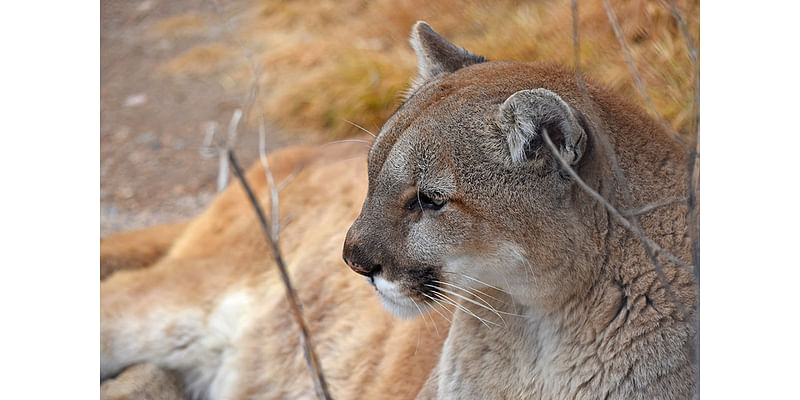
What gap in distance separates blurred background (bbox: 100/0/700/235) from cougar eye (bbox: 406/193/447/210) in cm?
119

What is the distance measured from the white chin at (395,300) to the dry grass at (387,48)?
107 cm

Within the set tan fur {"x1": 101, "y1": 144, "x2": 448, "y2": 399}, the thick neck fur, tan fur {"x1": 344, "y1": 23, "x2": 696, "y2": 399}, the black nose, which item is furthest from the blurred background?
the black nose

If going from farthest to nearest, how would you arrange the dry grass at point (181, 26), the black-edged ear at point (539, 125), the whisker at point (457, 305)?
the dry grass at point (181, 26), the whisker at point (457, 305), the black-edged ear at point (539, 125)

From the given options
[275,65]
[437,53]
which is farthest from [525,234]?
[275,65]

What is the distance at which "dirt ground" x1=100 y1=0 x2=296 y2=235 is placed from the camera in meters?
4.04

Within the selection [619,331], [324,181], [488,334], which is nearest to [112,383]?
[324,181]

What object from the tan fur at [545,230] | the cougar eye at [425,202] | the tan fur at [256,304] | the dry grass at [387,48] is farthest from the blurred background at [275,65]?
the cougar eye at [425,202]

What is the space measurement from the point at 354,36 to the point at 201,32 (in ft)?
3.08

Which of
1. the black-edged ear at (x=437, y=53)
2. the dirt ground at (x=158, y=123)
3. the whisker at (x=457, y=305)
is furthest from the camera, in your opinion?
the dirt ground at (x=158, y=123)

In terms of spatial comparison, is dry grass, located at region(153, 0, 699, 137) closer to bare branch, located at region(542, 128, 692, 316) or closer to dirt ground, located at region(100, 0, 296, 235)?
dirt ground, located at region(100, 0, 296, 235)

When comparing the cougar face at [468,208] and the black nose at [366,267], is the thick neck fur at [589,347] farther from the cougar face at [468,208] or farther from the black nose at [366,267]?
the black nose at [366,267]

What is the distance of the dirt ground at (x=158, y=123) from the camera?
13.2 ft

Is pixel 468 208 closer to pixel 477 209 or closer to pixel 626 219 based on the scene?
pixel 477 209

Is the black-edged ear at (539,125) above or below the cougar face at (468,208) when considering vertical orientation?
above
